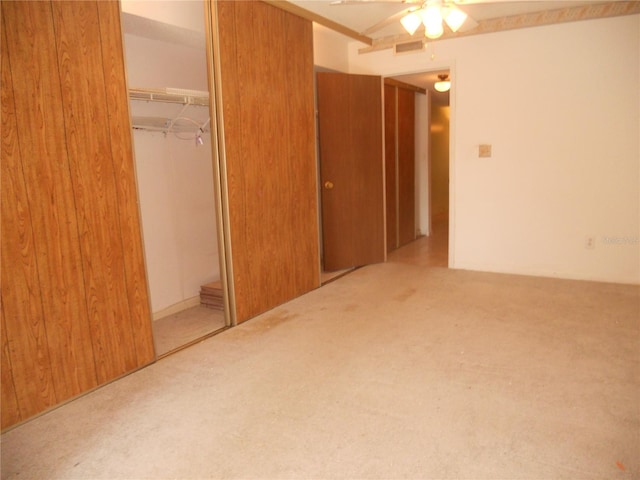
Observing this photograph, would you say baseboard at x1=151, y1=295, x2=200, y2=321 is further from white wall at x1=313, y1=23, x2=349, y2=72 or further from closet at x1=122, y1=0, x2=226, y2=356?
white wall at x1=313, y1=23, x2=349, y2=72

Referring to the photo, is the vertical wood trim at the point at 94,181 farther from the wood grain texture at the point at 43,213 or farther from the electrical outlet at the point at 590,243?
the electrical outlet at the point at 590,243

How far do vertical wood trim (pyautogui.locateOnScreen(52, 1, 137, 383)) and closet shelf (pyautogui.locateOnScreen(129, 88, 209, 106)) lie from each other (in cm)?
60

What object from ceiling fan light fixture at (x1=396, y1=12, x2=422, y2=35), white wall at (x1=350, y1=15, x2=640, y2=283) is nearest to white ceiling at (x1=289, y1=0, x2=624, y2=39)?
white wall at (x1=350, y1=15, x2=640, y2=283)

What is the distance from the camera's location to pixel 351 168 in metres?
5.27

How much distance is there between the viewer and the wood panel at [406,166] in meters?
6.36

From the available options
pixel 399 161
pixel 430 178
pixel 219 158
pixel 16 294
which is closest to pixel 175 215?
pixel 219 158

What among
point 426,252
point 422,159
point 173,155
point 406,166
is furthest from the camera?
point 422,159

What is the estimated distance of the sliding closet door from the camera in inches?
140

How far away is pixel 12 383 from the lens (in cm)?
230

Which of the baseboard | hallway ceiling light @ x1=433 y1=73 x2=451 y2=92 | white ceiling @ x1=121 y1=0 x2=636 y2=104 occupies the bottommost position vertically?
the baseboard

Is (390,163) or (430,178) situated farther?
(430,178)

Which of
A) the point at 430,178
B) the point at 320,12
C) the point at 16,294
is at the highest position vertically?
the point at 320,12

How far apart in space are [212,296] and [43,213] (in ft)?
6.61

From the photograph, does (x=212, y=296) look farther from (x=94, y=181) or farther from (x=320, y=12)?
(x=320, y=12)
